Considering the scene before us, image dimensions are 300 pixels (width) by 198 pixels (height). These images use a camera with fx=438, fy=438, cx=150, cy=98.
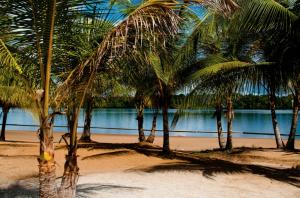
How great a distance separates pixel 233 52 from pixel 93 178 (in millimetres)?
5060

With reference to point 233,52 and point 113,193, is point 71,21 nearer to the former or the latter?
point 113,193

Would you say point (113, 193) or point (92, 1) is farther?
point (113, 193)

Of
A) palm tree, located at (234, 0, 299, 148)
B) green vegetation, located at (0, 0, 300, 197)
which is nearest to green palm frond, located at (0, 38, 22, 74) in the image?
green vegetation, located at (0, 0, 300, 197)

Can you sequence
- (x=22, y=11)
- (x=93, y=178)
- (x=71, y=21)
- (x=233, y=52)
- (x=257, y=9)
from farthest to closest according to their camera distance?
(x=233, y=52)
(x=93, y=178)
(x=257, y=9)
(x=71, y=21)
(x=22, y=11)

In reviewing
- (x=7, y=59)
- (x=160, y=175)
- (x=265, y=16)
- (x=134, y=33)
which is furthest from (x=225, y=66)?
(x=7, y=59)

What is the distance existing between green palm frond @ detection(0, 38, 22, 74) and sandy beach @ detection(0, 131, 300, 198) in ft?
10.3

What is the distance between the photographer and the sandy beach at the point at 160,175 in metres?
8.77

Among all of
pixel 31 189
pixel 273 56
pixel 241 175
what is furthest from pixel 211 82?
pixel 31 189

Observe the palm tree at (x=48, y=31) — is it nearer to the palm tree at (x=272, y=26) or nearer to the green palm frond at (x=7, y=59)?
the green palm frond at (x=7, y=59)

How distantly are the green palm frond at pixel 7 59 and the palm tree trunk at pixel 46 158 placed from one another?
94cm

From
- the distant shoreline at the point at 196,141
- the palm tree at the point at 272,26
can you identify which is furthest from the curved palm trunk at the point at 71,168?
the distant shoreline at the point at 196,141

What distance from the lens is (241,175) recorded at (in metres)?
10.7

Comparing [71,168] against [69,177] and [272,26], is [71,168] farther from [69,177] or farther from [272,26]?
[272,26]

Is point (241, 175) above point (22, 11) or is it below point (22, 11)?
below
